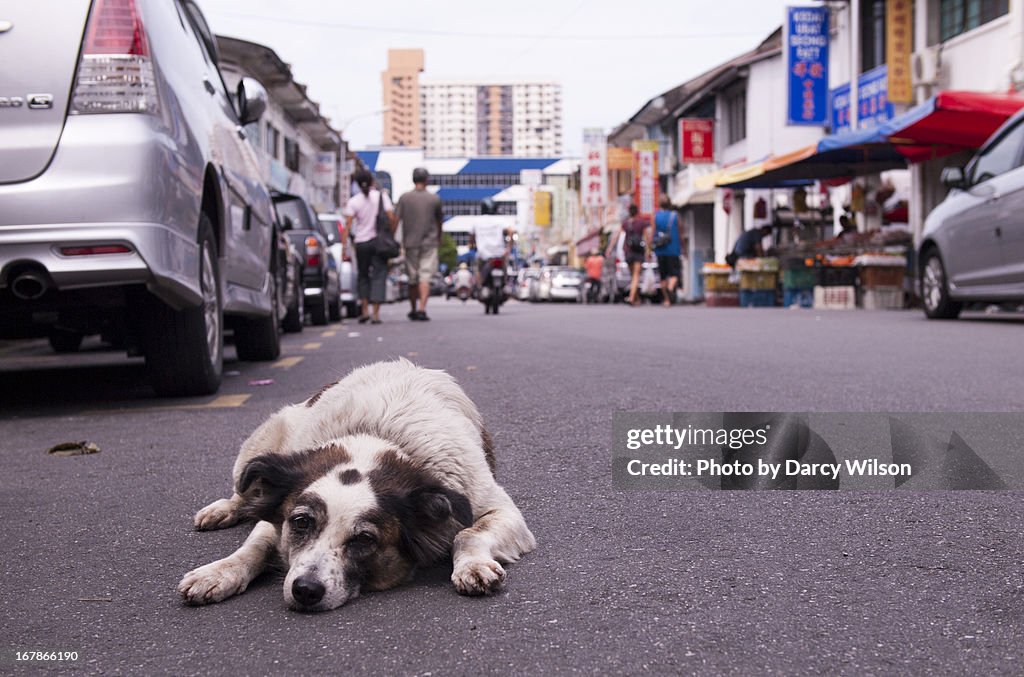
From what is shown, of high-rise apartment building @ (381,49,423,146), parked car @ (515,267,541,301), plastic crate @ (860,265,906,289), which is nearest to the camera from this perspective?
plastic crate @ (860,265,906,289)

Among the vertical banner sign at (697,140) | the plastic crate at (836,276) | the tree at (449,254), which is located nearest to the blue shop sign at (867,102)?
the plastic crate at (836,276)

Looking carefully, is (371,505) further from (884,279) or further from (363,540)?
(884,279)

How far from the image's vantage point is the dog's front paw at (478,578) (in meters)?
2.35

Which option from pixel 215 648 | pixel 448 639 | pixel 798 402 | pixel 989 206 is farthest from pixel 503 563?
pixel 989 206

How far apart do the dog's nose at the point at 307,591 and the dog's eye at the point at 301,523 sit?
138 mm

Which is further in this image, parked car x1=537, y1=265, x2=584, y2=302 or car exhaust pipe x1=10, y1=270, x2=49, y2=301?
parked car x1=537, y1=265, x2=584, y2=302

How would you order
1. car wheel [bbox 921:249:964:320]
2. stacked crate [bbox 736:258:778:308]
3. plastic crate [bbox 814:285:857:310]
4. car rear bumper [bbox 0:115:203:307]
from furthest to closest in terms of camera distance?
1. stacked crate [bbox 736:258:778:308]
2. plastic crate [bbox 814:285:857:310]
3. car wheel [bbox 921:249:964:320]
4. car rear bumper [bbox 0:115:203:307]

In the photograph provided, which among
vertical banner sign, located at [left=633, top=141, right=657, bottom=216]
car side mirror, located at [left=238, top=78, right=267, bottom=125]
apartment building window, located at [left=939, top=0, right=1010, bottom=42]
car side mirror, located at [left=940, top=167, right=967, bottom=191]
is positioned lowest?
car side mirror, located at [left=940, top=167, right=967, bottom=191]

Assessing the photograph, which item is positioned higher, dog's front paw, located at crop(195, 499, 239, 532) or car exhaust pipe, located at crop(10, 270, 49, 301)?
car exhaust pipe, located at crop(10, 270, 49, 301)

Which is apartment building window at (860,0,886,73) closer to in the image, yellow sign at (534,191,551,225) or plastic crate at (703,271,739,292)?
plastic crate at (703,271,739,292)

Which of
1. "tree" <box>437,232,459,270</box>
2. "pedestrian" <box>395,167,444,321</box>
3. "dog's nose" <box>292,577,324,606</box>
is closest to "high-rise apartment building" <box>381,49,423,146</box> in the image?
"tree" <box>437,232,459,270</box>

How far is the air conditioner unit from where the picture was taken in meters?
20.6

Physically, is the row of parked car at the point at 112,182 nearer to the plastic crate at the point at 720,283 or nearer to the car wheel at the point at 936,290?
the car wheel at the point at 936,290

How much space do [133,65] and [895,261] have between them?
16.0m
